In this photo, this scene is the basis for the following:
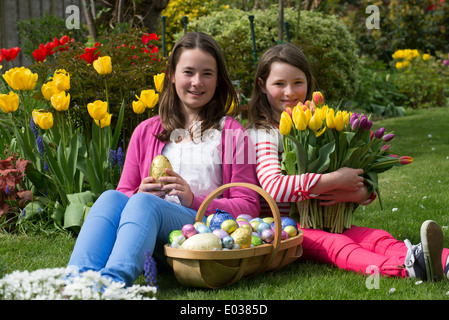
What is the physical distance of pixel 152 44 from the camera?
396 cm

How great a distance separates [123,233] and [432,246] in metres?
1.13

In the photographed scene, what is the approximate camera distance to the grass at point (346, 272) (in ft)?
6.77

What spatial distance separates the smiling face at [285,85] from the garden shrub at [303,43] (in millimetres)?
2337

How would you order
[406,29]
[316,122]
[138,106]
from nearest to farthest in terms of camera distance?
1. [316,122]
2. [138,106]
3. [406,29]

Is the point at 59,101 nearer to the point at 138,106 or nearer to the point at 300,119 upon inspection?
the point at 138,106

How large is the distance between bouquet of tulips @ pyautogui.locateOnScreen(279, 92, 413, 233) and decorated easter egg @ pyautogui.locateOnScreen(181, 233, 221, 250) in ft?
1.96

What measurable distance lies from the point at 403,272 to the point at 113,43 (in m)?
2.28

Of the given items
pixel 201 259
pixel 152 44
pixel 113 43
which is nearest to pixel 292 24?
pixel 152 44

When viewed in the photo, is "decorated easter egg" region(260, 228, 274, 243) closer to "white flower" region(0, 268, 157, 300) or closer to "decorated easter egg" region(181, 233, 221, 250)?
"decorated easter egg" region(181, 233, 221, 250)

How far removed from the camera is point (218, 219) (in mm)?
2236

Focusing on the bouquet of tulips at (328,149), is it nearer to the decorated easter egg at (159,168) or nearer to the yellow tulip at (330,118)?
the yellow tulip at (330,118)

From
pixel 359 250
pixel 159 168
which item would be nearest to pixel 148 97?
pixel 159 168
